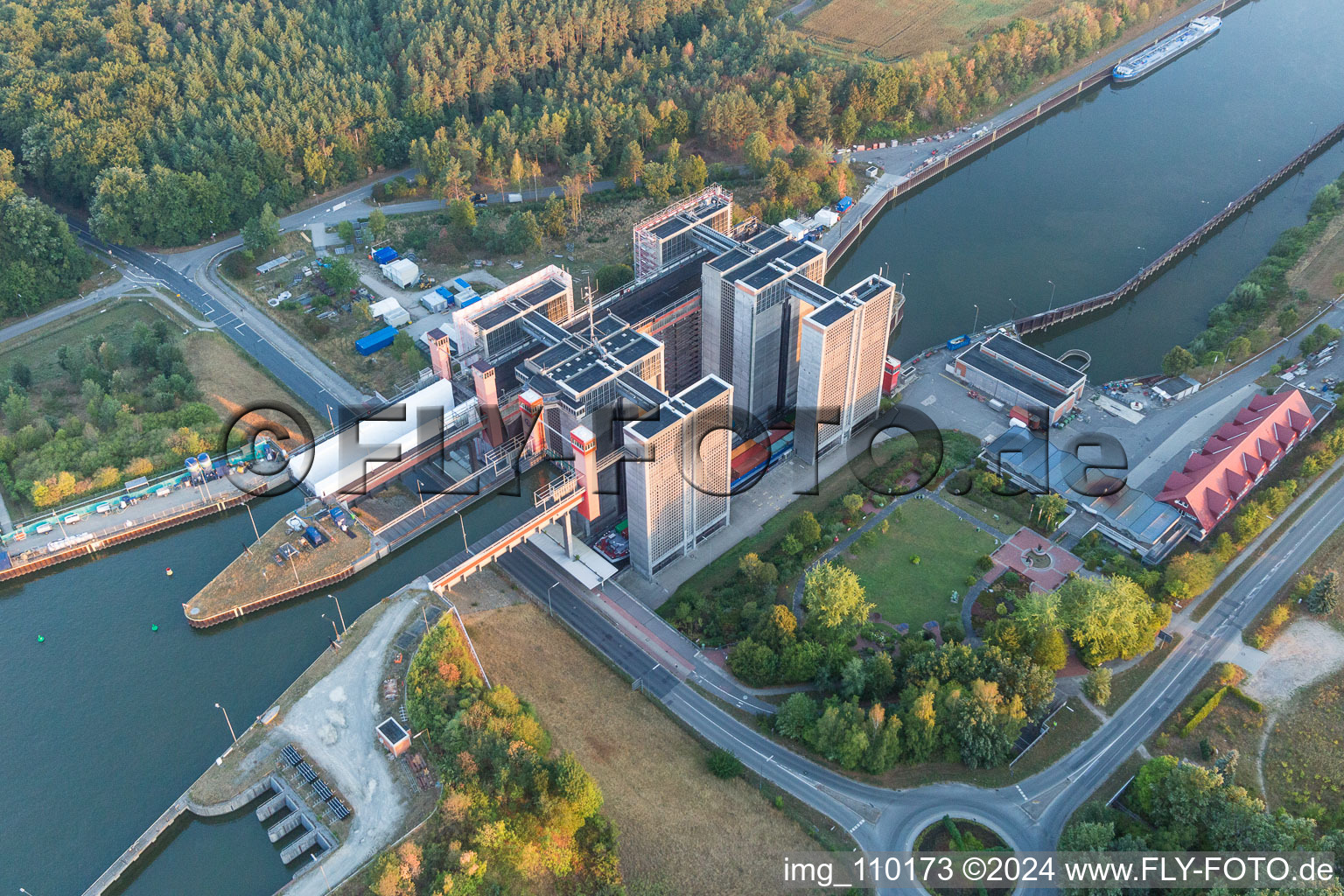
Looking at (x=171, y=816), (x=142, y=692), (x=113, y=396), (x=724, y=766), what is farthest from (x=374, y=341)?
(x=724, y=766)

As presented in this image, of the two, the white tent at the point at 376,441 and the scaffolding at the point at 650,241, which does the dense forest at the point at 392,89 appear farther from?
the white tent at the point at 376,441

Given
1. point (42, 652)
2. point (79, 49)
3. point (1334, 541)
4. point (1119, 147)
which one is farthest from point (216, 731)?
point (1119, 147)

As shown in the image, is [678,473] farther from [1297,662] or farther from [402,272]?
[402,272]

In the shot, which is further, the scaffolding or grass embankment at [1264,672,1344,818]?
the scaffolding

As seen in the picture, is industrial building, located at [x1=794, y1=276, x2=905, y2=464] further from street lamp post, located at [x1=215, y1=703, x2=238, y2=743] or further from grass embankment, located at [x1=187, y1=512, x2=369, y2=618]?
street lamp post, located at [x1=215, y1=703, x2=238, y2=743]

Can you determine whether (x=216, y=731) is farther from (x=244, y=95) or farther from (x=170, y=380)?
(x=244, y=95)

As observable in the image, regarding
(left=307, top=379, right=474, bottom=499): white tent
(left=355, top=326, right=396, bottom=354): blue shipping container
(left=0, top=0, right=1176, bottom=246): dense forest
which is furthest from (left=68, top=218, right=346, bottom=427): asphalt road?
(left=307, top=379, right=474, bottom=499): white tent
